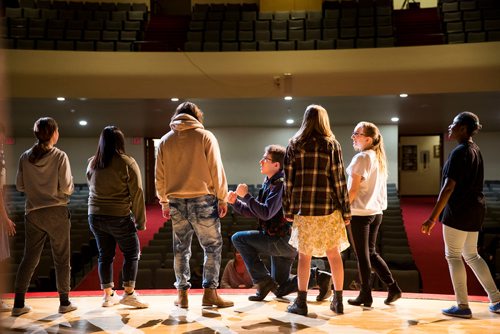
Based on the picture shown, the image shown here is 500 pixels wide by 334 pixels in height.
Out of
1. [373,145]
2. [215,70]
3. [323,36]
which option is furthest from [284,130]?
[373,145]

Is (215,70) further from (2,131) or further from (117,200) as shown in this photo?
(2,131)

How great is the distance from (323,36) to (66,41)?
5.49 metres

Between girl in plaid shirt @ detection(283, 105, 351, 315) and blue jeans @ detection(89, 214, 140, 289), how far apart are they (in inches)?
42.7

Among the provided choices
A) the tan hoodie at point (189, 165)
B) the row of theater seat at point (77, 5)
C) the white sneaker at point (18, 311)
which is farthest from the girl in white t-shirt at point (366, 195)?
the row of theater seat at point (77, 5)

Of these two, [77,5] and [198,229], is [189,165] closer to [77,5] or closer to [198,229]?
[198,229]

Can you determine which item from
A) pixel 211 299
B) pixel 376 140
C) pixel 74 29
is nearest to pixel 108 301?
pixel 211 299

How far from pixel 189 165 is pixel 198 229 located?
0.40 metres

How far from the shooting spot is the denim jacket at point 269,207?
3.41 m

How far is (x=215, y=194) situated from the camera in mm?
3305

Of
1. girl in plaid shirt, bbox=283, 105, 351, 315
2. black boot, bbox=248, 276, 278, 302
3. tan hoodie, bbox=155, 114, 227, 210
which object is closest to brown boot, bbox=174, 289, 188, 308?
black boot, bbox=248, 276, 278, 302

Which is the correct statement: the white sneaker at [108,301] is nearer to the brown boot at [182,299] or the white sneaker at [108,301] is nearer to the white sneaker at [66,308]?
the white sneaker at [66,308]

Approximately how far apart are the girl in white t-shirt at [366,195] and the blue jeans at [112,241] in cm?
145

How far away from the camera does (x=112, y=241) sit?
356 cm

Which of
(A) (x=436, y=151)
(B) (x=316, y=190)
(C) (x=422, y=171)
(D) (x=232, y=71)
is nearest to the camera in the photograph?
(B) (x=316, y=190)
